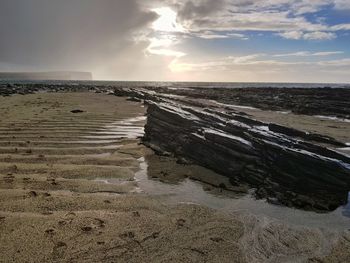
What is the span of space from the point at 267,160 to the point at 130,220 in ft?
13.0

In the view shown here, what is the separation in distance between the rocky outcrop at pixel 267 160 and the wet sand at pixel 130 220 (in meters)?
0.57

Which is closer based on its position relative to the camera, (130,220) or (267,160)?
(130,220)

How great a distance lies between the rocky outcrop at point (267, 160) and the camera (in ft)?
23.8

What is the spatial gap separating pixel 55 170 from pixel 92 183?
4.28 ft

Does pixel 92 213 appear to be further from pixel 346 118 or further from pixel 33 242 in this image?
pixel 346 118

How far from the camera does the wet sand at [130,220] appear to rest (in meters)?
4.90

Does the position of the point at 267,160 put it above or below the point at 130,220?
above

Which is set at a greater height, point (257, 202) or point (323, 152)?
point (323, 152)

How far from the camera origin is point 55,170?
8.44 metres

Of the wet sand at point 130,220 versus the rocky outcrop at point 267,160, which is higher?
the rocky outcrop at point 267,160

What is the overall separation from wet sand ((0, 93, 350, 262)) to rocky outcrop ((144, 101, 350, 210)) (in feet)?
1.88

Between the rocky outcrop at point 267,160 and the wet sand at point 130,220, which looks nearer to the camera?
the wet sand at point 130,220

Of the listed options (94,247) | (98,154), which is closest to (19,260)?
(94,247)

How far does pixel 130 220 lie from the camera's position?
19.3 feet
